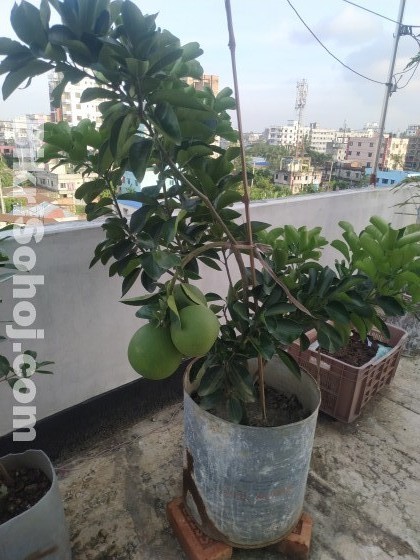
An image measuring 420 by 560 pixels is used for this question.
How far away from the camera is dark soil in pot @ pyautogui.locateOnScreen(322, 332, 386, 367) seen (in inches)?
70.7

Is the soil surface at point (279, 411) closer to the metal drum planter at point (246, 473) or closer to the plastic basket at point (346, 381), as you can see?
the metal drum planter at point (246, 473)

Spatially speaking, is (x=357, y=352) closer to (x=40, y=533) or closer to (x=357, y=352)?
(x=357, y=352)

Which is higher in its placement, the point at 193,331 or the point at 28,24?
the point at 28,24

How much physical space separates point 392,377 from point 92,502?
5.11 feet

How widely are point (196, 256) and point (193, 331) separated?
0.39m

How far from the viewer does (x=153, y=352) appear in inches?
28.6

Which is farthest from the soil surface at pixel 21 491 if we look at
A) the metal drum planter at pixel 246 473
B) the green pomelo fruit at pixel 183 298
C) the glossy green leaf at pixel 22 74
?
the glossy green leaf at pixel 22 74

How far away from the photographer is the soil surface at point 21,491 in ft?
3.34

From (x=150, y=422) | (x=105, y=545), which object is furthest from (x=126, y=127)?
(x=150, y=422)

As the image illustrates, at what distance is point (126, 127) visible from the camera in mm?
716

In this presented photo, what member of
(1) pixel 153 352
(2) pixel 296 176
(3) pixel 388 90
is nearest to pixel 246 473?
(1) pixel 153 352

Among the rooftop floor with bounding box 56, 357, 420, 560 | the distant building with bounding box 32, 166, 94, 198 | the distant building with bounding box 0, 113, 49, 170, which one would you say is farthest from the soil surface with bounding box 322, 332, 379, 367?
the distant building with bounding box 0, 113, 49, 170

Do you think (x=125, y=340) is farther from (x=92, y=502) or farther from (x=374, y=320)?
(x=374, y=320)

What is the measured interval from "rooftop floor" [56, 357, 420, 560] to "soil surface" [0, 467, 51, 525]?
0.96 feet
